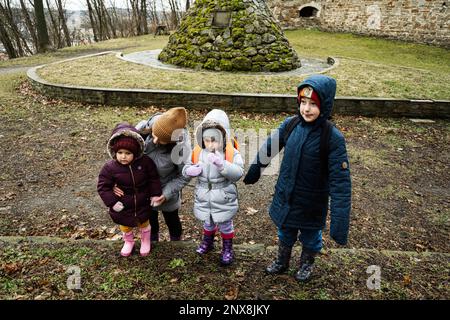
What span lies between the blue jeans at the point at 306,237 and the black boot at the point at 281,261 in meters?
0.07

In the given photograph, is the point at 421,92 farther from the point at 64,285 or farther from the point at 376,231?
the point at 64,285

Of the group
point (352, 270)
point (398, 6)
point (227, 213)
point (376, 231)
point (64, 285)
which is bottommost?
point (376, 231)

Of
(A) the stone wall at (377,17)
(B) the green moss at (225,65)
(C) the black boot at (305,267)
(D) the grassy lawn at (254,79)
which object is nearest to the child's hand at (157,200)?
(C) the black boot at (305,267)

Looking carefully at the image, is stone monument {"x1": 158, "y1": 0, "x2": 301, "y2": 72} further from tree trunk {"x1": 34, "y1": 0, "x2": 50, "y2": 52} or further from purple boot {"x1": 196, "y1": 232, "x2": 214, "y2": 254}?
tree trunk {"x1": 34, "y1": 0, "x2": 50, "y2": 52}

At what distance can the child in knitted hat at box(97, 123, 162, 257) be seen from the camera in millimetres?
2627

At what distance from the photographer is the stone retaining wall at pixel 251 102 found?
7852 millimetres

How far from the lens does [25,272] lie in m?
2.74

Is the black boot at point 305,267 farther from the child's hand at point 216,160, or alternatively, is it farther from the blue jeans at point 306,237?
the child's hand at point 216,160

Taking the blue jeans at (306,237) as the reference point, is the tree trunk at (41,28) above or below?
above

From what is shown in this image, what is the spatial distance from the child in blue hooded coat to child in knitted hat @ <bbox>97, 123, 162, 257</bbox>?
96 cm

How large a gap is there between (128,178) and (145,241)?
703 millimetres

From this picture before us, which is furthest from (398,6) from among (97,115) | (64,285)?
(64,285)

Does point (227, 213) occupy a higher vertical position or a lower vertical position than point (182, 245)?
higher

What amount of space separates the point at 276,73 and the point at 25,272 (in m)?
9.15
